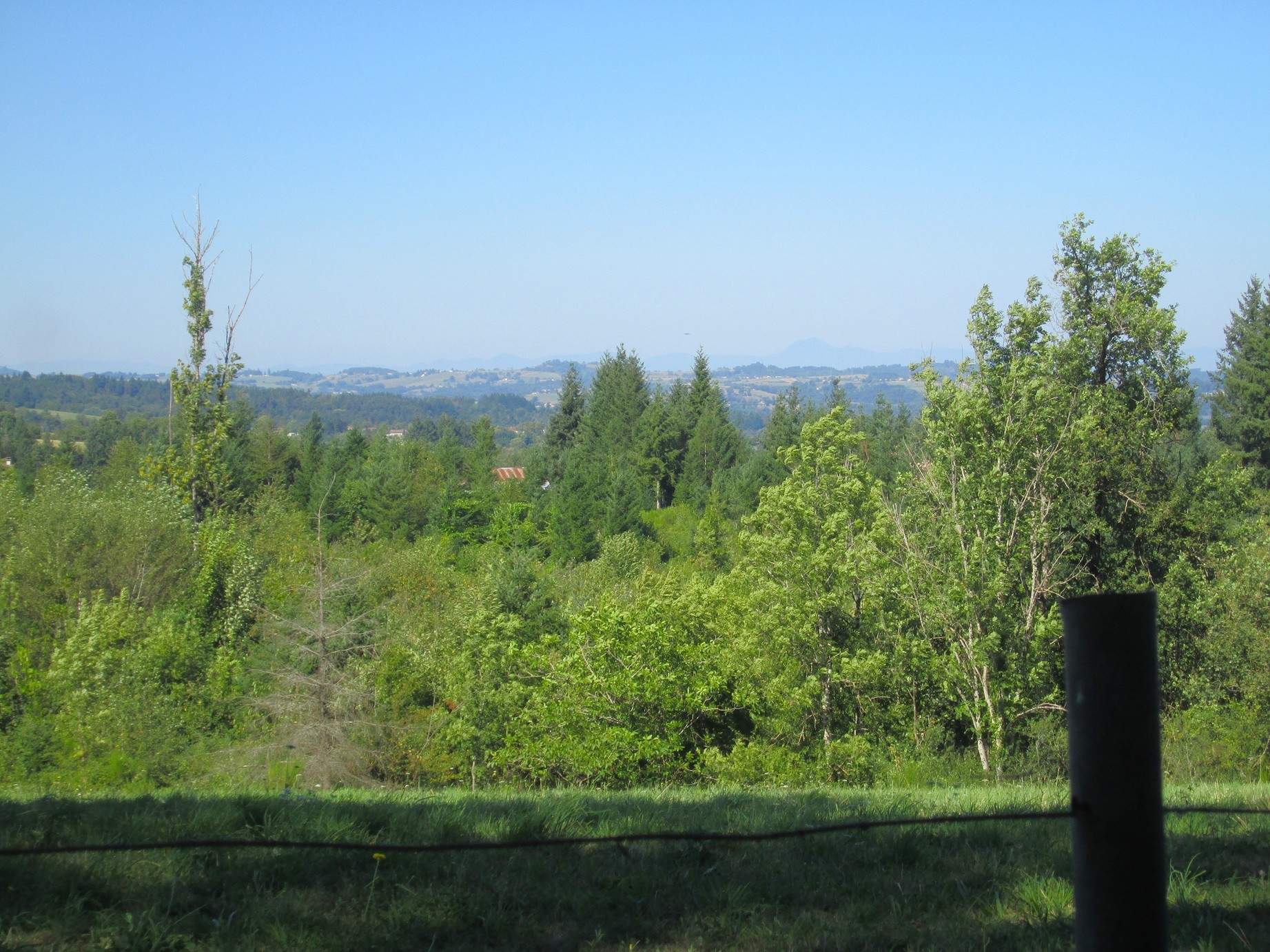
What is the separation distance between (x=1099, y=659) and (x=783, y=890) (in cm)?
279

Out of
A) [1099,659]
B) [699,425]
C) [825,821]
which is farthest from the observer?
[699,425]

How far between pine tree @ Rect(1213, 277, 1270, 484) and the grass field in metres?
53.1

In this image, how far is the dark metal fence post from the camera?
195 cm

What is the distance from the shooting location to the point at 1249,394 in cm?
5397

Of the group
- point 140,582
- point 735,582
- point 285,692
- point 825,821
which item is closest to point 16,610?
point 140,582

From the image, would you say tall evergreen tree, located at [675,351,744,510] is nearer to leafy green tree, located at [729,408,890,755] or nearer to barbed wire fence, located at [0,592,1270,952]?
leafy green tree, located at [729,408,890,755]

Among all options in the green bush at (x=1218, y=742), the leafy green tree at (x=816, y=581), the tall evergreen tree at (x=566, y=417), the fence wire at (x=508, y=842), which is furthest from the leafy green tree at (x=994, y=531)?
the tall evergreen tree at (x=566, y=417)

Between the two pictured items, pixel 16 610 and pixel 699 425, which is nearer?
pixel 16 610

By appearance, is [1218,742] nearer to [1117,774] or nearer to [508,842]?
[508,842]

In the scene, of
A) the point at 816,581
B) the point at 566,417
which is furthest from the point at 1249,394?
the point at 566,417

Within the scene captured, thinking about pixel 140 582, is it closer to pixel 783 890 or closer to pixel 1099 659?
pixel 783 890

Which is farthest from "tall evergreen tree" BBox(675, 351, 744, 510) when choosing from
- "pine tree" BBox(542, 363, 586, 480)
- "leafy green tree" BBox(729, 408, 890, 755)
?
"leafy green tree" BBox(729, 408, 890, 755)

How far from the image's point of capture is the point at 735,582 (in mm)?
28703

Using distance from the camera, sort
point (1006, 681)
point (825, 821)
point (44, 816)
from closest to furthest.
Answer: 1. point (44, 816)
2. point (825, 821)
3. point (1006, 681)
